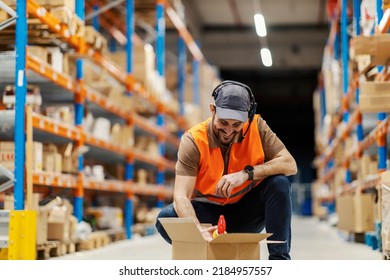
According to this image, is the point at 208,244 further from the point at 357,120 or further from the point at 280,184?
the point at 357,120

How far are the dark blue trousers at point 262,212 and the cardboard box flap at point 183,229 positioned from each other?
441 mm

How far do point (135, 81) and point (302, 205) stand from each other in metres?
14.8

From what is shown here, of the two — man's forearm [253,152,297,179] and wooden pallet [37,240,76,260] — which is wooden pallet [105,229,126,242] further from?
man's forearm [253,152,297,179]

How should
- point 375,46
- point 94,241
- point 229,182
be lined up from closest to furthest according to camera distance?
1. point 229,182
2. point 375,46
3. point 94,241

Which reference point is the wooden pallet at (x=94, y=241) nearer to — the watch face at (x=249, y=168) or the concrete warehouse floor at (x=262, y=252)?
the concrete warehouse floor at (x=262, y=252)

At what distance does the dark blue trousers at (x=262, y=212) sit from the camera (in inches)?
146

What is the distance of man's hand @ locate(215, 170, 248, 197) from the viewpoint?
11.9ft

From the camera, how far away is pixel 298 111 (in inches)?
1048

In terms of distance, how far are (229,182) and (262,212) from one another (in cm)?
43

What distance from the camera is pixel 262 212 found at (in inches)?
156

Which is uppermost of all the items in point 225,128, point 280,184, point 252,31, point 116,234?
point 252,31

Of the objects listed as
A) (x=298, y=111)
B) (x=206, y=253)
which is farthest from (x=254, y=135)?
(x=298, y=111)

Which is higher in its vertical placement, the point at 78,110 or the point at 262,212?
the point at 78,110

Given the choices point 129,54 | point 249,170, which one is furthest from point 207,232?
point 129,54
